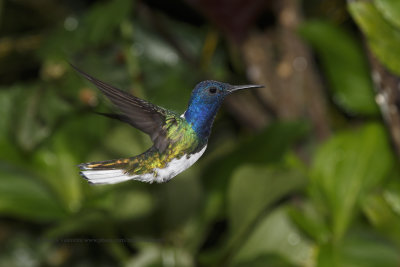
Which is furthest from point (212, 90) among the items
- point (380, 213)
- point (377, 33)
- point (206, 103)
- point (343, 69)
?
point (343, 69)

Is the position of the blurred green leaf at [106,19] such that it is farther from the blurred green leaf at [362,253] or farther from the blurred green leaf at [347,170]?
the blurred green leaf at [362,253]

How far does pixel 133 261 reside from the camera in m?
1.40

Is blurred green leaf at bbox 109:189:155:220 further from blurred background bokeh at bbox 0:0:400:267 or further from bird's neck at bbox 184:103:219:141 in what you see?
bird's neck at bbox 184:103:219:141

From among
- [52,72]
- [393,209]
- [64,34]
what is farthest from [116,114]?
[52,72]

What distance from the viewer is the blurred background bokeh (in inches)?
49.5

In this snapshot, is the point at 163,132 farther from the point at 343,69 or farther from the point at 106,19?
the point at 343,69

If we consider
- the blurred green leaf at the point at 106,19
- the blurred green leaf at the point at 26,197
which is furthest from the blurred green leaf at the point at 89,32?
the blurred green leaf at the point at 26,197

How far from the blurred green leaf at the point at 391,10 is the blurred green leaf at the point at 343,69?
49 centimetres

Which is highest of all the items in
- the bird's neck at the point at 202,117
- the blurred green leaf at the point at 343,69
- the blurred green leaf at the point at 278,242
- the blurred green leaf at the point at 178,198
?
the blurred green leaf at the point at 343,69

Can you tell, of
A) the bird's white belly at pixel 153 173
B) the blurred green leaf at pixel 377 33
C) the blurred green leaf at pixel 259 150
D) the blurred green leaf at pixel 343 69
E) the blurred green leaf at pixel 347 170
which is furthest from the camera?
the blurred green leaf at pixel 343 69

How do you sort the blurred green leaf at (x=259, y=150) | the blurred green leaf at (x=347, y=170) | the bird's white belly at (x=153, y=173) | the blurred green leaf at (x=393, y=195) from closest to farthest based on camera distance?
the bird's white belly at (x=153, y=173) → the blurred green leaf at (x=393, y=195) → the blurred green leaf at (x=347, y=170) → the blurred green leaf at (x=259, y=150)

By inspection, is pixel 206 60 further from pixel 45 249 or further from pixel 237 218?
pixel 45 249

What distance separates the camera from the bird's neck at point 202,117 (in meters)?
0.47

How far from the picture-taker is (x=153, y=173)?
20.4 inches
